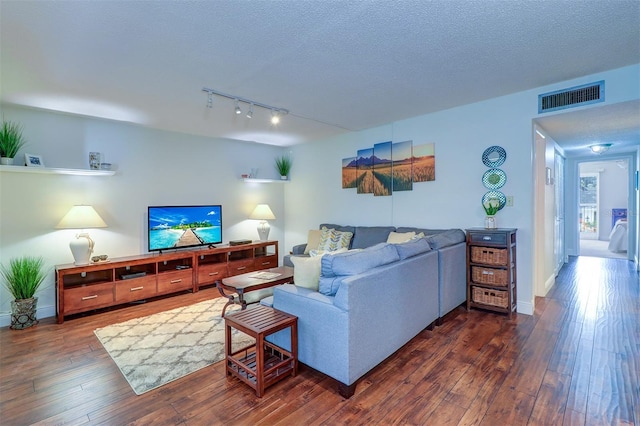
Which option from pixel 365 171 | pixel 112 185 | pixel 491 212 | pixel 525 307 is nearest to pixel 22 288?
pixel 112 185

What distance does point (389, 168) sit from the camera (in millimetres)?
4766

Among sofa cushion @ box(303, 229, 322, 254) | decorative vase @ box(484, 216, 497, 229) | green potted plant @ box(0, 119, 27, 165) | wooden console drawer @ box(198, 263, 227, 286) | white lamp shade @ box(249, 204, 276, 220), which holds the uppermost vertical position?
green potted plant @ box(0, 119, 27, 165)

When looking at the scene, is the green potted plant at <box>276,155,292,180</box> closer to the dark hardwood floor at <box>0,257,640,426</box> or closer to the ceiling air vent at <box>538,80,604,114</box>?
the dark hardwood floor at <box>0,257,640,426</box>

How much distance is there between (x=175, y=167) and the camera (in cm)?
491

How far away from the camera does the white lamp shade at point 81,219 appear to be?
3695mm

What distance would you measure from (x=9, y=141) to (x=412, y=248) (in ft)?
→ 14.7

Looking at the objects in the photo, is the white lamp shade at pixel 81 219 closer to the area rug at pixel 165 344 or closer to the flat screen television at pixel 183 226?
the flat screen television at pixel 183 226

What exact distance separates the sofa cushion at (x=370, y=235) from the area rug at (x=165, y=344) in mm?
2271

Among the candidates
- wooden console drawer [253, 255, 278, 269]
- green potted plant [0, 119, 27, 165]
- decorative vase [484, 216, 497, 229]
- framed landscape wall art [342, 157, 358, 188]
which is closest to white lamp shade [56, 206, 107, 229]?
green potted plant [0, 119, 27, 165]

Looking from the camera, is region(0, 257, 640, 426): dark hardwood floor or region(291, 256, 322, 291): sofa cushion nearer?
region(0, 257, 640, 426): dark hardwood floor

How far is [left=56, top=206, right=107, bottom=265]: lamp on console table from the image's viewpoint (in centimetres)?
366

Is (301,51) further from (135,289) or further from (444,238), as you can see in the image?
(135,289)

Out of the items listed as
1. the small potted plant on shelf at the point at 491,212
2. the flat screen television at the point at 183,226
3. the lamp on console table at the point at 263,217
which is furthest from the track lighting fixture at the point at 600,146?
the flat screen television at the point at 183,226

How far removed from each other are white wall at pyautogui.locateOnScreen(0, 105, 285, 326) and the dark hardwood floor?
1.17 m
